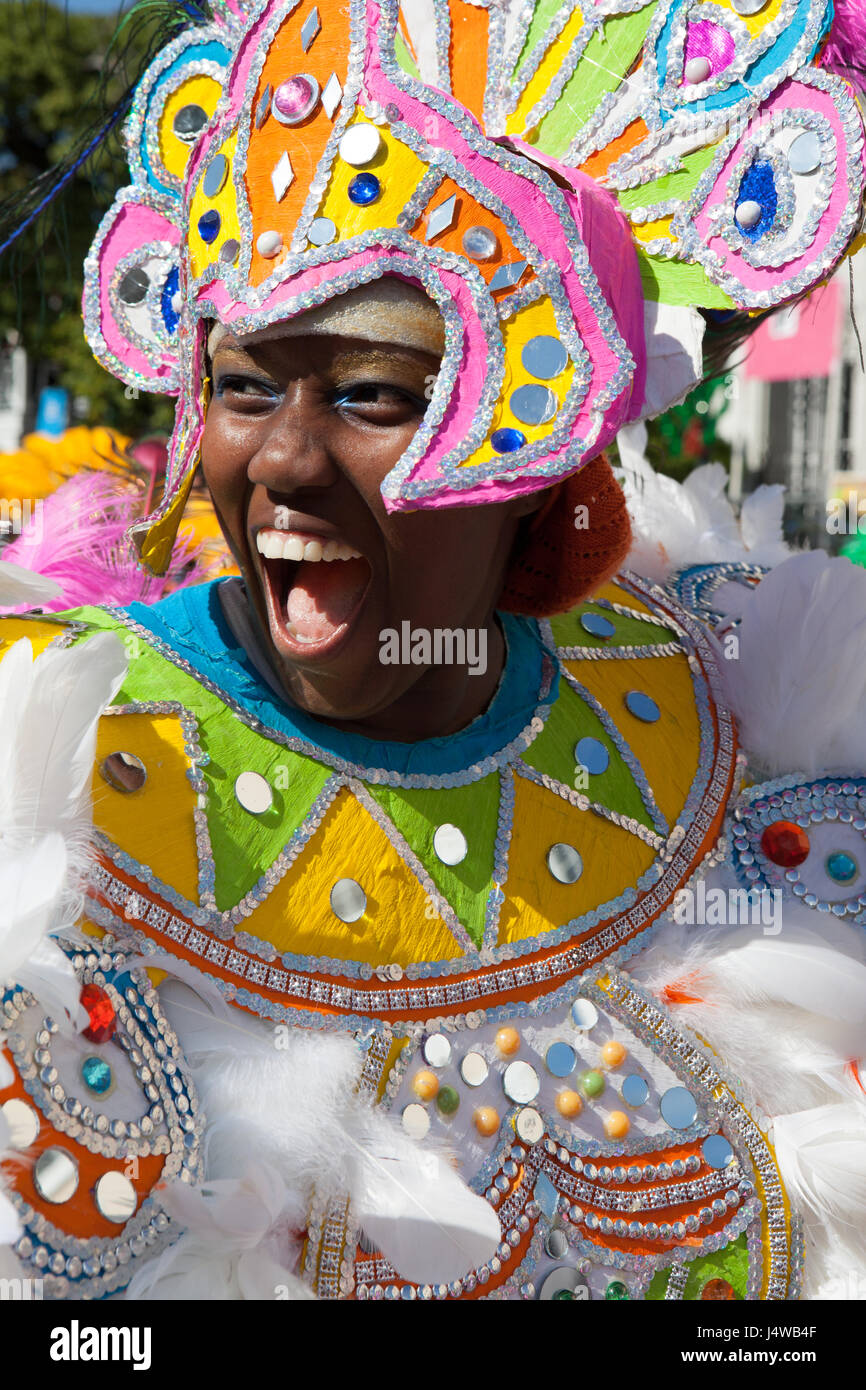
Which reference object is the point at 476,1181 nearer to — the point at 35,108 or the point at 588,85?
the point at 588,85

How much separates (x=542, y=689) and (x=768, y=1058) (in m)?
0.67

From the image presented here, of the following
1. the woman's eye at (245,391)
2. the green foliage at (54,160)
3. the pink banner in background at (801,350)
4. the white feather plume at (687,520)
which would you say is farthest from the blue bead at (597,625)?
the pink banner in background at (801,350)

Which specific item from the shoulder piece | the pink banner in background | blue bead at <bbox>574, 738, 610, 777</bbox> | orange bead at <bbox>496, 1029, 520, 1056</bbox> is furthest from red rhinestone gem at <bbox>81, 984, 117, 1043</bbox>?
the pink banner in background

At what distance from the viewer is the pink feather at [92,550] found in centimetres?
262

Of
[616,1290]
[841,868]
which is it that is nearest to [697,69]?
[841,868]

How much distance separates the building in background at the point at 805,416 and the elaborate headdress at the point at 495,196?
7989 mm

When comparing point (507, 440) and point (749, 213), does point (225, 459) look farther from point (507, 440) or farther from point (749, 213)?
point (749, 213)

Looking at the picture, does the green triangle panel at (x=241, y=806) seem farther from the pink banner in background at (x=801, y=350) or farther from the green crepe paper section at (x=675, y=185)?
the pink banner in background at (x=801, y=350)

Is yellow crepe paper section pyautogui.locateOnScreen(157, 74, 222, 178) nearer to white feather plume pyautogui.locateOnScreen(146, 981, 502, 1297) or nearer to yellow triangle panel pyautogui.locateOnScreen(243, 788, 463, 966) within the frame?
yellow triangle panel pyautogui.locateOnScreen(243, 788, 463, 966)

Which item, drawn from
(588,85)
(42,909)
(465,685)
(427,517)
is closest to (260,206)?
(427,517)

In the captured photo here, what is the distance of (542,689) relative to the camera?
96.7 inches

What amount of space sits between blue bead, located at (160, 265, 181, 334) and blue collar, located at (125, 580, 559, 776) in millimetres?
433

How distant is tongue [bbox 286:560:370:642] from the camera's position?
2.03 m

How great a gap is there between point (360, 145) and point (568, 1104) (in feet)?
4.32
